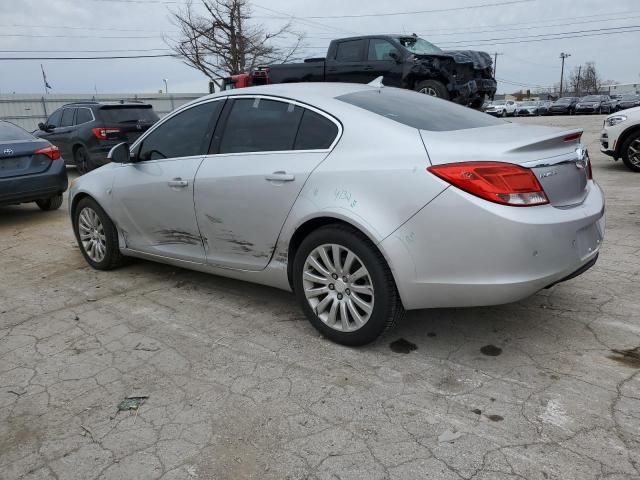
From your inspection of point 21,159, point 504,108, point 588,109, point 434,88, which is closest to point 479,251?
point 21,159

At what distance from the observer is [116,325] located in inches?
148

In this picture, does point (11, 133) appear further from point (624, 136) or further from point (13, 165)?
point (624, 136)

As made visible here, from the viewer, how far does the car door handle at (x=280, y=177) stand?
328 centimetres

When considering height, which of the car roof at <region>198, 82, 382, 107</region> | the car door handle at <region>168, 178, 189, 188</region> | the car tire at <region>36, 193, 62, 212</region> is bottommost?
the car tire at <region>36, 193, 62, 212</region>

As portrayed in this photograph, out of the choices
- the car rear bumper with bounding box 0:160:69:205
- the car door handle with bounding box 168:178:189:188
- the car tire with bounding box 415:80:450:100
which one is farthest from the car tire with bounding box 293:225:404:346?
the car tire with bounding box 415:80:450:100

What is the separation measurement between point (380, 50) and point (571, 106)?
36112 millimetres

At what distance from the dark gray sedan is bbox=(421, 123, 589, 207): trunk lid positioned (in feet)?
20.1

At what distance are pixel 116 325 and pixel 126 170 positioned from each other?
1.42 metres

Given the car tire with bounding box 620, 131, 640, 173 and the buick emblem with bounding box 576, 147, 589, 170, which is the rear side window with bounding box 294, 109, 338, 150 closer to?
Answer: the buick emblem with bounding box 576, 147, 589, 170

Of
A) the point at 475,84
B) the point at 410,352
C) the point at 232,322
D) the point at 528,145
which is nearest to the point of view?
the point at 528,145

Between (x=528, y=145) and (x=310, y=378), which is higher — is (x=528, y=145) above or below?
above

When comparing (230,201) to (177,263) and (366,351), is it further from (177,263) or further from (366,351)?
(366,351)

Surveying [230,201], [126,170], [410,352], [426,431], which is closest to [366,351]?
[410,352]

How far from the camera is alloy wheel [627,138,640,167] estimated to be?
875cm
